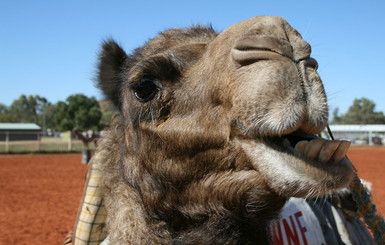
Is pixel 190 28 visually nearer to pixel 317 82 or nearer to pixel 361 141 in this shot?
pixel 317 82

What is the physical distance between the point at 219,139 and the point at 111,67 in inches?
58.7

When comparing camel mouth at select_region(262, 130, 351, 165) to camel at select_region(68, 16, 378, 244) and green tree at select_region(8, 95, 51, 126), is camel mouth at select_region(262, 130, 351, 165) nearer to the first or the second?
camel at select_region(68, 16, 378, 244)

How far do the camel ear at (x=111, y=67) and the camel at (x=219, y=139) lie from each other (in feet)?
0.44

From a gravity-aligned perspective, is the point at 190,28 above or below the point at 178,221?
above

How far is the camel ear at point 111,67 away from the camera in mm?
3302

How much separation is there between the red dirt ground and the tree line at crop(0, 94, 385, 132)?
11.7 ft

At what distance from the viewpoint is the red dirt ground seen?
1056 cm

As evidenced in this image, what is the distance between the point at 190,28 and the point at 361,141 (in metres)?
63.5

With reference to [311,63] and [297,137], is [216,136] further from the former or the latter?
[311,63]

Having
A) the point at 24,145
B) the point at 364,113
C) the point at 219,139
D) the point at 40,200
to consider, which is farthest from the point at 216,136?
the point at 364,113

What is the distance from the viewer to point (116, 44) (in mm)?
3326

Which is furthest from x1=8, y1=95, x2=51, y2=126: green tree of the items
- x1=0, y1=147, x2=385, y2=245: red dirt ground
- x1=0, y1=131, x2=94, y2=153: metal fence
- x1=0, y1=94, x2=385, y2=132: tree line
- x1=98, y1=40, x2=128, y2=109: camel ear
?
x1=98, y1=40, x2=128, y2=109: camel ear

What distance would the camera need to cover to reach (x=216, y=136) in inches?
88.6

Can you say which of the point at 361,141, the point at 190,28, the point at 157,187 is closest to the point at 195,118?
the point at 157,187
